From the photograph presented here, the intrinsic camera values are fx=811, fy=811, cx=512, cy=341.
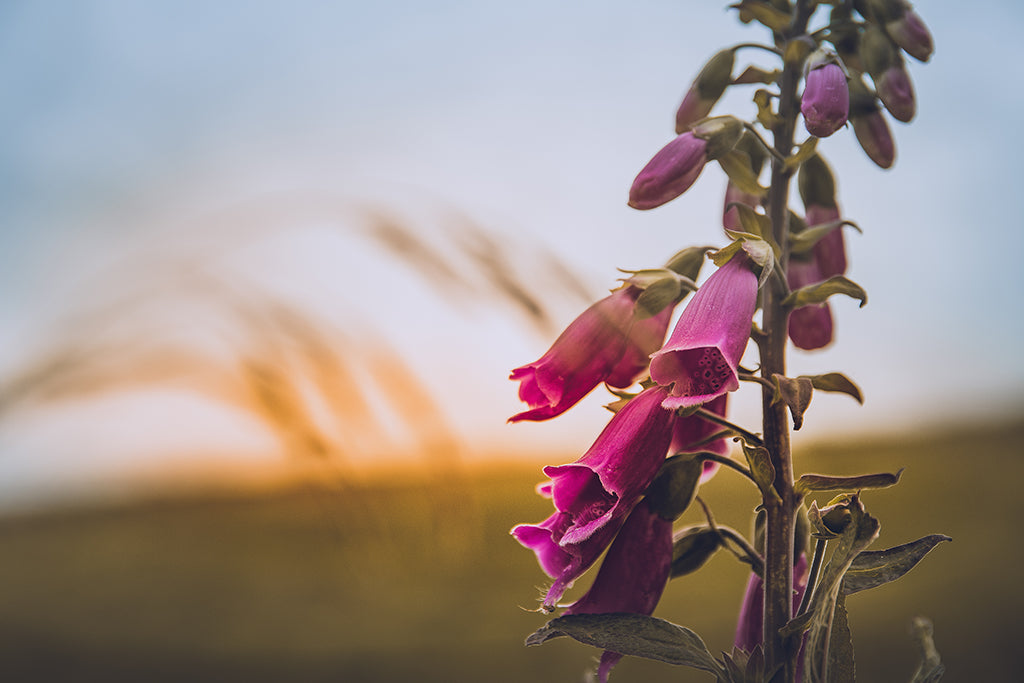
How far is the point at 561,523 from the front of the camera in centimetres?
63

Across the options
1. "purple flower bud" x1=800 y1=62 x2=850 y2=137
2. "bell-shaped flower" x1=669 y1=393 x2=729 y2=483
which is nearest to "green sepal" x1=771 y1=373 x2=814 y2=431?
"bell-shaped flower" x1=669 y1=393 x2=729 y2=483

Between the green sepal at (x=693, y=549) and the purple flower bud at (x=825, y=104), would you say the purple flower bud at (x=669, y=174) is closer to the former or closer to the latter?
the purple flower bud at (x=825, y=104)

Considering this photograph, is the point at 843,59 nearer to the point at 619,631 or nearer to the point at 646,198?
the point at 646,198

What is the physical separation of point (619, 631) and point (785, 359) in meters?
0.26

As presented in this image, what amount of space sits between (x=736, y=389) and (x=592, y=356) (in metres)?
0.15

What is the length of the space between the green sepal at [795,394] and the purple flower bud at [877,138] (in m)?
0.28

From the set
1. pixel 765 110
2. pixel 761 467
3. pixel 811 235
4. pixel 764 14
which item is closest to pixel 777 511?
pixel 761 467

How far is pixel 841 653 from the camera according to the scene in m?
0.62

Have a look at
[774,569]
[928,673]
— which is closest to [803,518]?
[774,569]

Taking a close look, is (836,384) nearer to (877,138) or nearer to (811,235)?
(811,235)

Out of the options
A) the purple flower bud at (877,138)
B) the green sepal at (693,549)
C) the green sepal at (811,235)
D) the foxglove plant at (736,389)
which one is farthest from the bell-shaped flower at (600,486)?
the purple flower bud at (877,138)

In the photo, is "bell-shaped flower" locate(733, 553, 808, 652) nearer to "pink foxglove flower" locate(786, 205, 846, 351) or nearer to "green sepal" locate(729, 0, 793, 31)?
"pink foxglove flower" locate(786, 205, 846, 351)

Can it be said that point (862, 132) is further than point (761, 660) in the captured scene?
Yes

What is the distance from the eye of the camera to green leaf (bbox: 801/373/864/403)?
2.13ft
